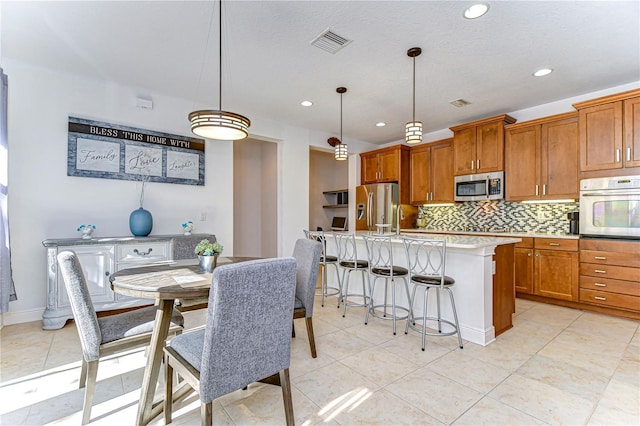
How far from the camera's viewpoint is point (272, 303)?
56.4 inches

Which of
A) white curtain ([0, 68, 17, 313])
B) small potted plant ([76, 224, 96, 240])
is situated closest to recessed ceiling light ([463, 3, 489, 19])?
white curtain ([0, 68, 17, 313])

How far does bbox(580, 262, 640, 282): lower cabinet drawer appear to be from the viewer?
322cm

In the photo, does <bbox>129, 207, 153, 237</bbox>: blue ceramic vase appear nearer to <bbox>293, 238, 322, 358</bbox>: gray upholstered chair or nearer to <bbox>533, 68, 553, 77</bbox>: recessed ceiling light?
<bbox>293, 238, 322, 358</bbox>: gray upholstered chair

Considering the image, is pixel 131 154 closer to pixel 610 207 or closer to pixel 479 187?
pixel 479 187

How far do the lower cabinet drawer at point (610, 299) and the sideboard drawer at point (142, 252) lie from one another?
505cm

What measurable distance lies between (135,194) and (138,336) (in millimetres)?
2520

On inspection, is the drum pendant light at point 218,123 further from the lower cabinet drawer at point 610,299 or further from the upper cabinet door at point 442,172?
the lower cabinet drawer at point 610,299

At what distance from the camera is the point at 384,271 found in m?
3.10

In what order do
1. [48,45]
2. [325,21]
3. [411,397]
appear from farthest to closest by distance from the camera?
1. [48,45]
2. [325,21]
3. [411,397]

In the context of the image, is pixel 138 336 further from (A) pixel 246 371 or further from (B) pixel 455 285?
(B) pixel 455 285

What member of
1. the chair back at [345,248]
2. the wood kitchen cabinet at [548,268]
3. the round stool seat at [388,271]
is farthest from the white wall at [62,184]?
the wood kitchen cabinet at [548,268]

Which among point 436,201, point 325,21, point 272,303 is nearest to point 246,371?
point 272,303

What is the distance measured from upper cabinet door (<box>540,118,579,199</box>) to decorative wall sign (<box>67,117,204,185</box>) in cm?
481

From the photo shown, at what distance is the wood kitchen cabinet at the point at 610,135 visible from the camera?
327cm
